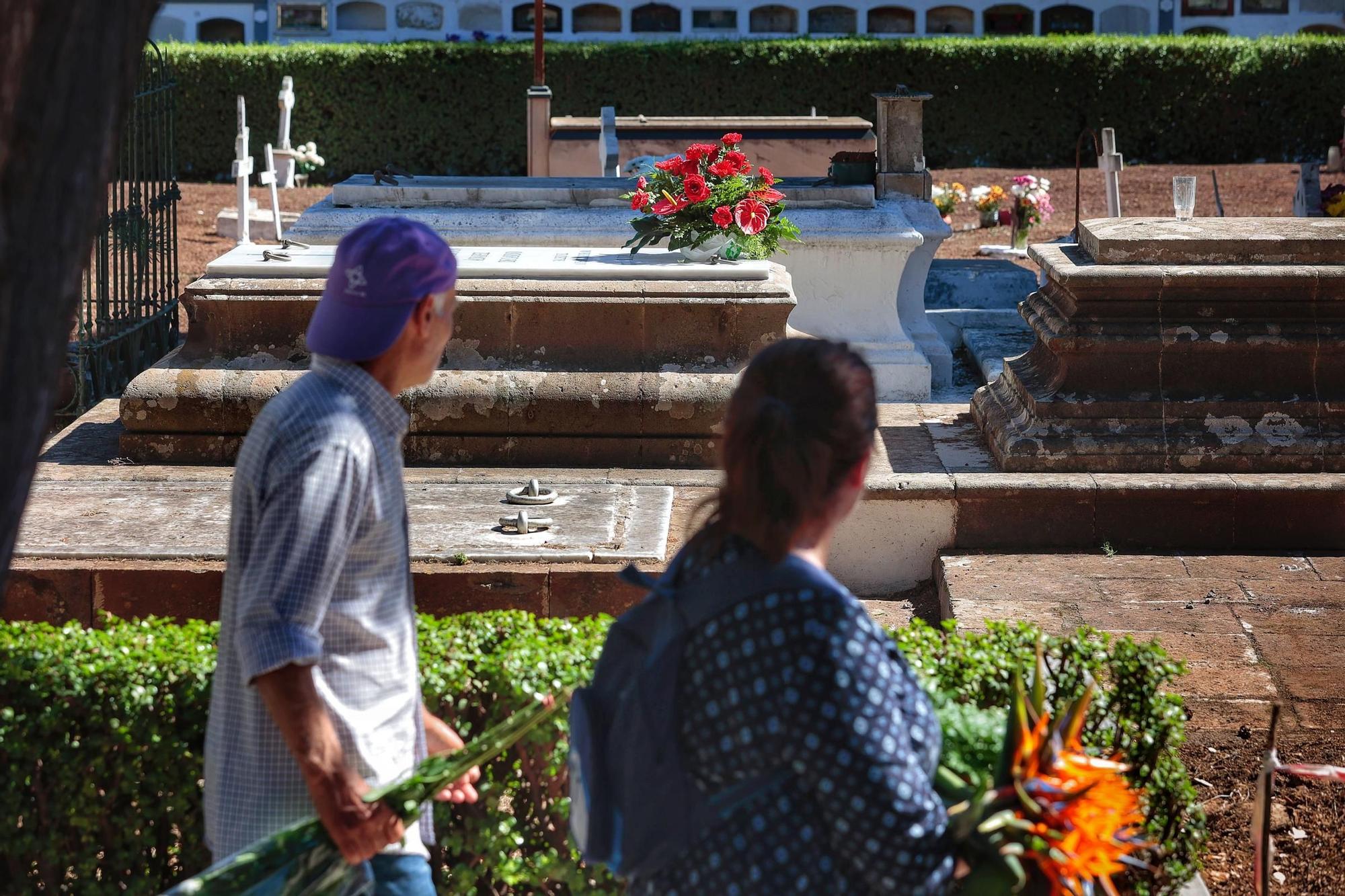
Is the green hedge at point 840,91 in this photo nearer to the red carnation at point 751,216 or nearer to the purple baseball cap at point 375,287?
the red carnation at point 751,216

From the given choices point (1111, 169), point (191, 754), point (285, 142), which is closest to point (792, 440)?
point (191, 754)

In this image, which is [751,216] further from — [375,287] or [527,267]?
[375,287]

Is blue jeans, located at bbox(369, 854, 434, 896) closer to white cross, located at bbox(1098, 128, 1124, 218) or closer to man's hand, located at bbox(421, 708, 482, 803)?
man's hand, located at bbox(421, 708, 482, 803)

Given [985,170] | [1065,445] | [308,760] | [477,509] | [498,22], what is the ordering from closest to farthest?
[308,760], [477,509], [1065,445], [985,170], [498,22]

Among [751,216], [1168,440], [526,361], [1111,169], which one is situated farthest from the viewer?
[1111,169]

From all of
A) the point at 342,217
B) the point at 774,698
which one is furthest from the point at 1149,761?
the point at 342,217

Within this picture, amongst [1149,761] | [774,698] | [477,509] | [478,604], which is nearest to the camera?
[774,698]

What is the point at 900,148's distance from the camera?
942 centimetres

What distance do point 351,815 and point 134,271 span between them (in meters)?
7.42

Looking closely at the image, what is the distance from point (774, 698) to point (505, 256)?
518 centimetres

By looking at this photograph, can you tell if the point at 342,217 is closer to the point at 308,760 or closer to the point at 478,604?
the point at 478,604

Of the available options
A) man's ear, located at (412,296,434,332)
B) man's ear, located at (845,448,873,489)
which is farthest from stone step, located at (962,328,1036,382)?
man's ear, located at (845,448,873,489)

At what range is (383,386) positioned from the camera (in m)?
2.18

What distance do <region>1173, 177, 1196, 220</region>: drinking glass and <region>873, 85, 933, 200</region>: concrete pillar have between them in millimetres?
2518
